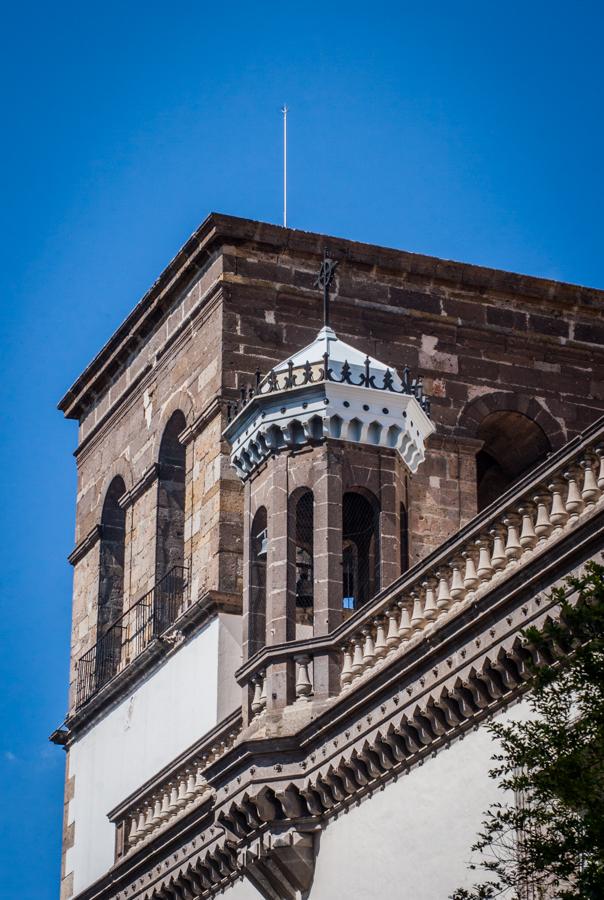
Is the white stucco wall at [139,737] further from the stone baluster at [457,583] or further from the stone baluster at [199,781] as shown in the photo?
the stone baluster at [457,583]

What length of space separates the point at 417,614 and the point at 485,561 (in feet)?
5.24

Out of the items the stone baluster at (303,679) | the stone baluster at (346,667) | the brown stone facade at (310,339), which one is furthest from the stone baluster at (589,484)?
the brown stone facade at (310,339)

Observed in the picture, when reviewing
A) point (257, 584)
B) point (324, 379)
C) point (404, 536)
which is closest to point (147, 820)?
point (257, 584)

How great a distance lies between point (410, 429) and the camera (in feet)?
88.1

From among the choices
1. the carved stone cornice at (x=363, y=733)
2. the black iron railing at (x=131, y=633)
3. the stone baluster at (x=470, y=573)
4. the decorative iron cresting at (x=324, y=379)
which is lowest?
the carved stone cornice at (x=363, y=733)

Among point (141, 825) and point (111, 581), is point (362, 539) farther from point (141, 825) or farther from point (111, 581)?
point (111, 581)

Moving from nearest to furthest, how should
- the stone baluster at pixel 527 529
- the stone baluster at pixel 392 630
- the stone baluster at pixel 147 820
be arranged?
the stone baluster at pixel 527 529 < the stone baluster at pixel 392 630 < the stone baluster at pixel 147 820

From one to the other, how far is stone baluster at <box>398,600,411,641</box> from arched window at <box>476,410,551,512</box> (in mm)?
9080

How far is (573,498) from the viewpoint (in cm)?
2084

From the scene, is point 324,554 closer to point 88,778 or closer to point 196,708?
point 196,708

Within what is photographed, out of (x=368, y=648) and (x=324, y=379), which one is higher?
(x=324, y=379)

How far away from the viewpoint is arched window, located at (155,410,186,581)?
1297 inches

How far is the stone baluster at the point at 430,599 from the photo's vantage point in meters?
23.3

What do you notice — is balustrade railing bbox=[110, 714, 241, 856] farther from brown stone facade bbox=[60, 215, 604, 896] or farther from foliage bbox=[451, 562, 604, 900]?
foliage bbox=[451, 562, 604, 900]
